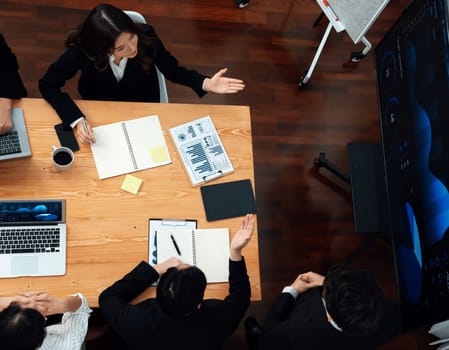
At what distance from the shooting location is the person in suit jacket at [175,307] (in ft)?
5.44

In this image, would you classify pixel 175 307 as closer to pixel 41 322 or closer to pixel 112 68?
pixel 41 322

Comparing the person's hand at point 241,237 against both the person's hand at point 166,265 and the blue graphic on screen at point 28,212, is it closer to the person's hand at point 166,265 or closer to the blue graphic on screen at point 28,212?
the person's hand at point 166,265

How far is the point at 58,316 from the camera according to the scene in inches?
79.7

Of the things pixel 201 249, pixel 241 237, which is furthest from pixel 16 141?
pixel 241 237

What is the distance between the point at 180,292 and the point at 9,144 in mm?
973

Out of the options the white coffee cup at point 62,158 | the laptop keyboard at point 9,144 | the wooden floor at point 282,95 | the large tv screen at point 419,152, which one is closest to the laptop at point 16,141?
the laptop keyboard at point 9,144

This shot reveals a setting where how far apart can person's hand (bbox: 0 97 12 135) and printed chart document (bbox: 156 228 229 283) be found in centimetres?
77

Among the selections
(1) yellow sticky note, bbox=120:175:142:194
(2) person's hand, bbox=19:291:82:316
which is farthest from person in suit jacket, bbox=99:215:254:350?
(1) yellow sticky note, bbox=120:175:142:194

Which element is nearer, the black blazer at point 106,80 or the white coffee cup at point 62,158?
the white coffee cup at point 62,158

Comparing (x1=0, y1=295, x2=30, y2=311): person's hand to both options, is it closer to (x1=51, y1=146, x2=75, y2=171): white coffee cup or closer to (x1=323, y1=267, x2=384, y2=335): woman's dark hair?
(x1=51, y1=146, x2=75, y2=171): white coffee cup

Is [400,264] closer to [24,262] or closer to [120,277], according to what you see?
[120,277]

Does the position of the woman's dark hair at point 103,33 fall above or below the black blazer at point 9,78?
above

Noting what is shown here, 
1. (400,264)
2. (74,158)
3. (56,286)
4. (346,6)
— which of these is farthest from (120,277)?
(346,6)

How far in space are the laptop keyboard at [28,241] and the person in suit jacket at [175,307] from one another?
29cm
